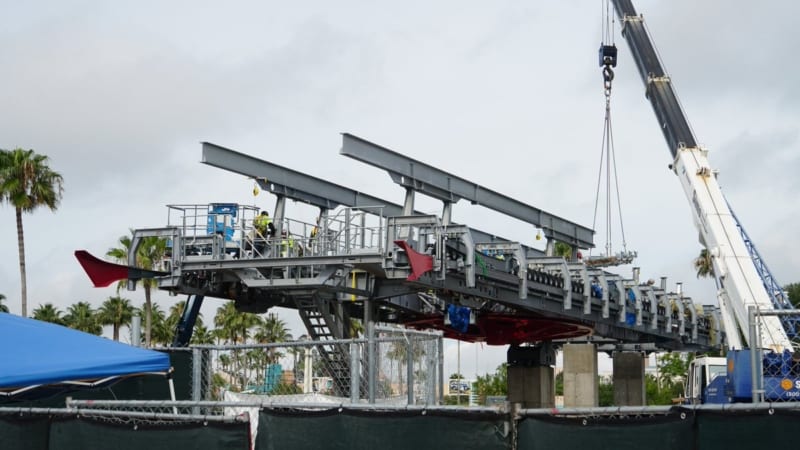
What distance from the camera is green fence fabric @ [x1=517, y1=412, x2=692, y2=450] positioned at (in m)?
7.37

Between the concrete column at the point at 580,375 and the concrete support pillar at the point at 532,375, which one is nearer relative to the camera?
the concrete column at the point at 580,375

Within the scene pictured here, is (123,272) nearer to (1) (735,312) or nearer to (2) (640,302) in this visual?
(1) (735,312)

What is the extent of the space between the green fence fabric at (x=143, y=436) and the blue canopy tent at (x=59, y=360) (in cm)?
114

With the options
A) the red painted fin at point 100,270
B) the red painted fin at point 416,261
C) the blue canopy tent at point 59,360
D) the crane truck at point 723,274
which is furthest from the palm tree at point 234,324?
the blue canopy tent at point 59,360

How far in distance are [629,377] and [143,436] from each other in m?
50.1

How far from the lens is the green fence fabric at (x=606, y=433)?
24.2 feet

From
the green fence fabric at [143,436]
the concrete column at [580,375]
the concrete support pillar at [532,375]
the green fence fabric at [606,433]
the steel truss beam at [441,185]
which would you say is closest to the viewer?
the green fence fabric at [606,433]

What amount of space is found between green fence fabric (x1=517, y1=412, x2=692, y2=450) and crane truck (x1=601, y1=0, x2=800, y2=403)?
12.1 meters

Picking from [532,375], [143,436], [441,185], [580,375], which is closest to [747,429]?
[143,436]

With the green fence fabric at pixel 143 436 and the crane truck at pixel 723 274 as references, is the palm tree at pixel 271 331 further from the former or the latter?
the green fence fabric at pixel 143 436

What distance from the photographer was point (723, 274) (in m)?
28.7

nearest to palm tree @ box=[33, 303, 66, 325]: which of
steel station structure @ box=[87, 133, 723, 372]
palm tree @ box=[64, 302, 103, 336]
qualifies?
palm tree @ box=[64, 302, 103, 336]

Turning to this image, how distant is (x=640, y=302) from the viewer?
41.7 meters

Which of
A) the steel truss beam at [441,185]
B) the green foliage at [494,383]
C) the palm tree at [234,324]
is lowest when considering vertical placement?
the green foliage at [494,383]
